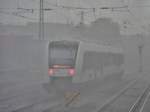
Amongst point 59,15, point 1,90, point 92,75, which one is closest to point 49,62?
point 92,75

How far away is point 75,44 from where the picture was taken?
21.8m

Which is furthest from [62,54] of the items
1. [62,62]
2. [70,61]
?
[70,61]

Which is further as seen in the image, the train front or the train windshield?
the train windshield

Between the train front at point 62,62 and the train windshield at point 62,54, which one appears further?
the train windshield at point 62,54

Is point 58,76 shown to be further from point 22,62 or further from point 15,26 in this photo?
point 15,26

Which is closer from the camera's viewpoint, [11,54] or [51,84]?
[51,84]

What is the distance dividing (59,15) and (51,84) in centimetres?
2192

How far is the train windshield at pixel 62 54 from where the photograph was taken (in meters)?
21.3

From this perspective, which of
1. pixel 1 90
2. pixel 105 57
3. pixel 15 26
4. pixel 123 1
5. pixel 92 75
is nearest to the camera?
pixel 92 75

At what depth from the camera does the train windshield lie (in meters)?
21.3

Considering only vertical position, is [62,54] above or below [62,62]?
above

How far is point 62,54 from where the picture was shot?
21.5 m

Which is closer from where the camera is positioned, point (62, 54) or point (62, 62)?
point (62, 62)

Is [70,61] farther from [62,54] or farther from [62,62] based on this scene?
[62,54]
